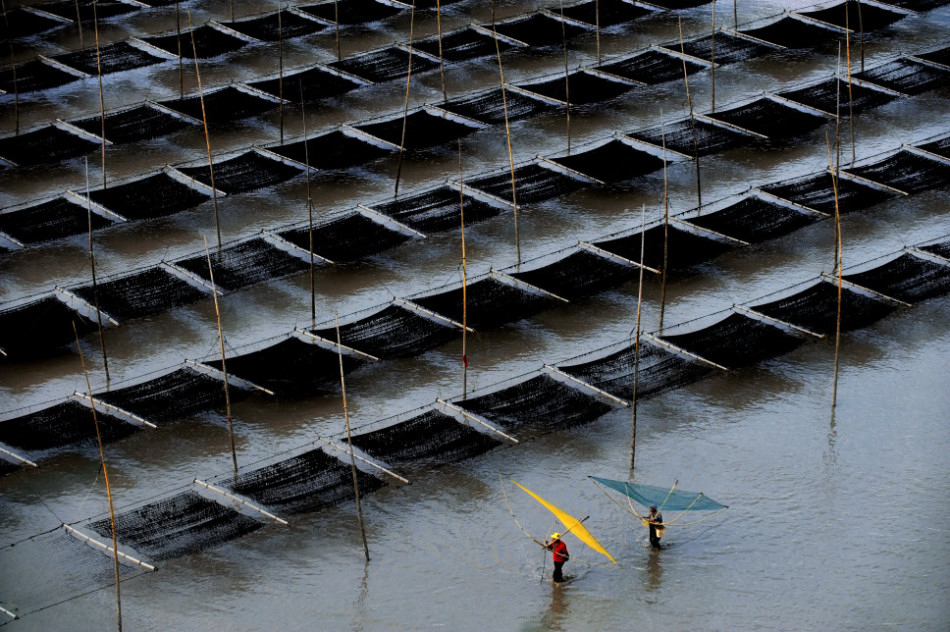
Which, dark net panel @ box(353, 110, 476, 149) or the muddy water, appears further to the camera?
dark net panel @ box(353, 110, 476, 149)

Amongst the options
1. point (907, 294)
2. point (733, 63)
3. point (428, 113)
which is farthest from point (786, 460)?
point (733, 63)

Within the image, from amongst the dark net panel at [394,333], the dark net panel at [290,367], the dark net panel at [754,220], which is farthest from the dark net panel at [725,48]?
the dark net panel at [290,367]

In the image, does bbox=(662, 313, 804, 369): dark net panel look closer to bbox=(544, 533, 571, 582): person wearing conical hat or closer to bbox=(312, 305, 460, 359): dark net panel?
bbox=(312, 305, 460, 359): dark net panel

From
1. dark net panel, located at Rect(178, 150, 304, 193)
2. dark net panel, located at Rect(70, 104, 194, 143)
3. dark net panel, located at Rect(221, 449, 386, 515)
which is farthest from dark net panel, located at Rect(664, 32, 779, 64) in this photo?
dark net panel, located at Rect(221, 449, 386, 515)

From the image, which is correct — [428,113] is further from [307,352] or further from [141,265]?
[307,352]

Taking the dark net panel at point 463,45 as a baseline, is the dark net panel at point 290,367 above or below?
below

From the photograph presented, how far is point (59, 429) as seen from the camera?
21.4 m

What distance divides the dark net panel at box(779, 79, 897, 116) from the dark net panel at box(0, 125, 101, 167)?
15695 millimetres

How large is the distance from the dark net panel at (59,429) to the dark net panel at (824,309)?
10711 millimetres

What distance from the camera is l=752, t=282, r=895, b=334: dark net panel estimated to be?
2444 centimetres

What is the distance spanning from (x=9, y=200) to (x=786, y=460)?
16.9 m

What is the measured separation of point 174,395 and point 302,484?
129 inches

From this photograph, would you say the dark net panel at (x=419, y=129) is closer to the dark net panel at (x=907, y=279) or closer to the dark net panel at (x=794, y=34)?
the dark net panel at (x=794, y=34)

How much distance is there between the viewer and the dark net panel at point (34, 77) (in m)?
34.6
